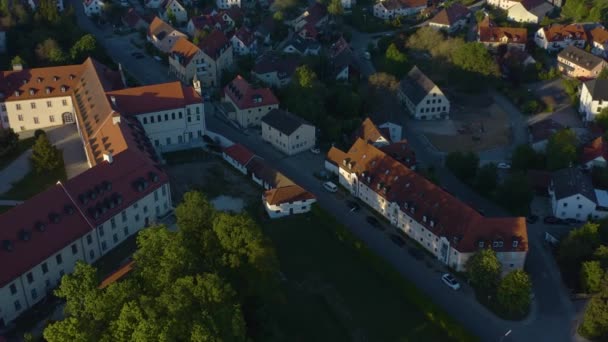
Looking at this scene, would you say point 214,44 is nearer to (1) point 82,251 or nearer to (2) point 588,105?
(1) point 82,251

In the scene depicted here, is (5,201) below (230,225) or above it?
below

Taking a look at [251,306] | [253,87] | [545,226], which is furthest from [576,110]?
[251,306]

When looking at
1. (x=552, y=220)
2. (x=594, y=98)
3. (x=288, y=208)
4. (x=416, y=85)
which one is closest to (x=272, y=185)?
(x=288, y=208)

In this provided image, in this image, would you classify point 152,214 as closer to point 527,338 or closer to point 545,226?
point 527,338

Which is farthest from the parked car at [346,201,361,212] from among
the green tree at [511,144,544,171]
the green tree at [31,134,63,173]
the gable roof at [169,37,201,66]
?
the gable roof at [169,37,201,66]

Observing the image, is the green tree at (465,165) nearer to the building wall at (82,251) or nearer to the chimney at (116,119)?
the building wall at (82,251)

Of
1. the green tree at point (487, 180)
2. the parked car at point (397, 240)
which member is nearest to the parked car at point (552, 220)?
the green tree at point (487, 180)

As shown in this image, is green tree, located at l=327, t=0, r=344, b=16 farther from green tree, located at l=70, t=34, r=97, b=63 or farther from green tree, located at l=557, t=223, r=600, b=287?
green tree, located at l=557, t=223, r=600, b=287
